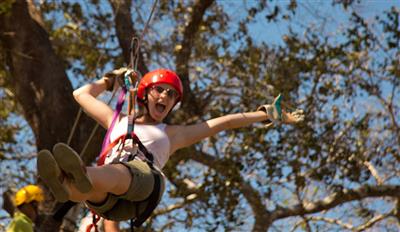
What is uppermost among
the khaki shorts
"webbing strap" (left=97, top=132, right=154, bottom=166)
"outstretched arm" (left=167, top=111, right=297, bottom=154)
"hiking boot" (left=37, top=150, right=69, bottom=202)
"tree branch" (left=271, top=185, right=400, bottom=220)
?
"tree branch" (left=271, top=185, right=400, bottom=220)

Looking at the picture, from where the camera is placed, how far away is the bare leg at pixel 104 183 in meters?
4.07

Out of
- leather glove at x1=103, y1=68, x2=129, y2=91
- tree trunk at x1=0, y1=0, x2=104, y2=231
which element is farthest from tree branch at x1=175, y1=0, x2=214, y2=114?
leather glove at x1=103, y1=68, x2=129, y2=91

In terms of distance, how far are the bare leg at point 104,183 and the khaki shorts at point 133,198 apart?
0.04m

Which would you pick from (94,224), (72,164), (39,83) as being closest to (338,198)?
(39,83)

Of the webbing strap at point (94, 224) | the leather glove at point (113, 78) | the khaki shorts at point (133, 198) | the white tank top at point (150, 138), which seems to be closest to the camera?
the khaki shorts at point (133, 198)

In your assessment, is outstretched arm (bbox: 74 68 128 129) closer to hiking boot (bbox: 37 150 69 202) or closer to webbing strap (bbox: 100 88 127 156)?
webbing strap (bbox: 100 88 127 156)

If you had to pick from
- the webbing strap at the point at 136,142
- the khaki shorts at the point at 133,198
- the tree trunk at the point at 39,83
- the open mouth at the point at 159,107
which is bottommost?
the khaki shorts at the point at 133,198

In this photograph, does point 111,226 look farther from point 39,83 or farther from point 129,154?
point 39,83

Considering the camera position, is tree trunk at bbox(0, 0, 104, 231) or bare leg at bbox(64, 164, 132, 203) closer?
bare leg at bbox(64, 164, 132, 203)

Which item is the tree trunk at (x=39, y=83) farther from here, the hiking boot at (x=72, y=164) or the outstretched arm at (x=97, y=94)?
the hiking boot at (x=72, y=164)

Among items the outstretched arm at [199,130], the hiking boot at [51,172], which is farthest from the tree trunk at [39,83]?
the hiking boot at [51,172]

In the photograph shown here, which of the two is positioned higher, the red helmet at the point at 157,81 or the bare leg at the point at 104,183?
the red helmet at the point at 157,81

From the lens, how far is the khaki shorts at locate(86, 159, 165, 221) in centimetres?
437

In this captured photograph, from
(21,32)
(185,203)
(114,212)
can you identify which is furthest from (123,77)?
(185,203)
